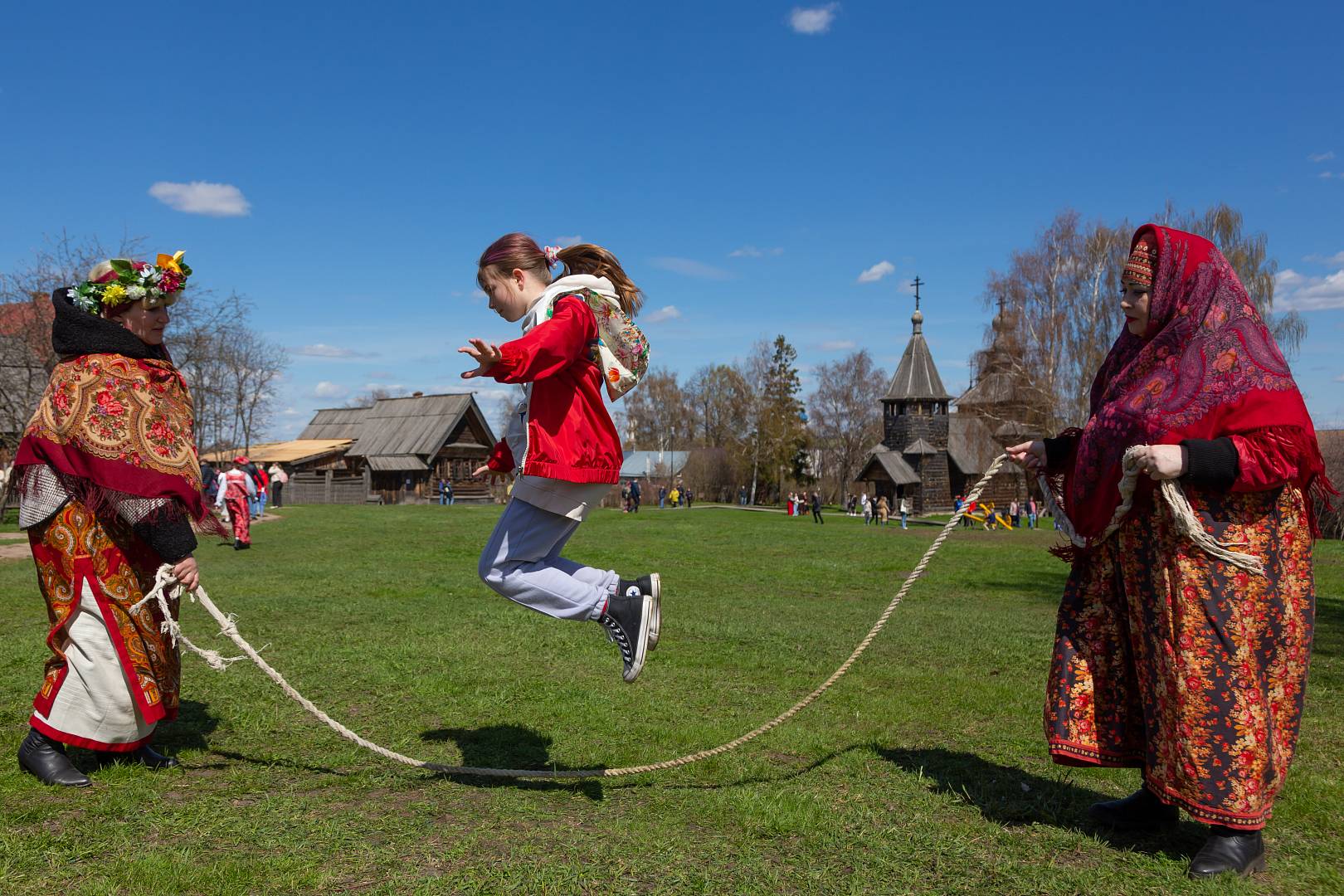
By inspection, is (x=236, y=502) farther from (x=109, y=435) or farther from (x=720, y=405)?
(x=720, y=405)

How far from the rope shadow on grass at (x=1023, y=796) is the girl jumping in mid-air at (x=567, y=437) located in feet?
5.26

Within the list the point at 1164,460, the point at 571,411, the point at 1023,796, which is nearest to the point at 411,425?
the point at 571,411

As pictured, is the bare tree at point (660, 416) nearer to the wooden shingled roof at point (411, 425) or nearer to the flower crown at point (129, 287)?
the wooden shingled roof at point (411, 425)

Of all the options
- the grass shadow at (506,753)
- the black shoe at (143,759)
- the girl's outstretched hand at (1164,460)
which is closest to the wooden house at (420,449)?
the grass shadow at (506,753)

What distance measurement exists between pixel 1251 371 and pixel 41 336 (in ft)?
94.3

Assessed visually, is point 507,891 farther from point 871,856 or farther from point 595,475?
point 595,475

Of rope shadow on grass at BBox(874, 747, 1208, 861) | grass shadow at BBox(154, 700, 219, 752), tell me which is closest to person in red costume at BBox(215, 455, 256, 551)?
grass shadow at BBox(154, 700, 219, 752)

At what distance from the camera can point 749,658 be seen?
7934 mm

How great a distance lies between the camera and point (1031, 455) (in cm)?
472

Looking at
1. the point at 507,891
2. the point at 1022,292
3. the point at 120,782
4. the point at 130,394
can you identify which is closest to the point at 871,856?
the point at 507,891

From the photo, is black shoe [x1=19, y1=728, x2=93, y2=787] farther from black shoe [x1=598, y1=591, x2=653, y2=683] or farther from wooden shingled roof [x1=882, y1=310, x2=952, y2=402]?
wooden shingled roof [x1=882, y1=310, x2=952, y2=402]

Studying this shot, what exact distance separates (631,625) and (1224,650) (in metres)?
2.37

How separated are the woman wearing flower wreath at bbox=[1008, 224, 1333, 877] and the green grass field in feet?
1.16

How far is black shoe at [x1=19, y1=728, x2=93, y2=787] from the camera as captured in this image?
4406 mm
